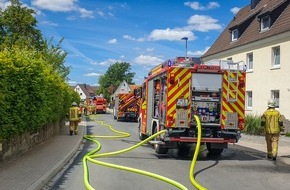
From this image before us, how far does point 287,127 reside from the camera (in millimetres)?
23672

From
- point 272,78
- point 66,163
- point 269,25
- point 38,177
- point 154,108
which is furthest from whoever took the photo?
point 269,25

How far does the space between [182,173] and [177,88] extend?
330 cm

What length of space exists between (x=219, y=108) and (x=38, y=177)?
251 inches

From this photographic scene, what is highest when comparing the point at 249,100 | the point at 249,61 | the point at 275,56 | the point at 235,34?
the point at 235,34

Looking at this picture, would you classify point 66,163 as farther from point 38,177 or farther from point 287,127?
point 287,127

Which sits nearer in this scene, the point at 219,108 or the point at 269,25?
the point at 219,108

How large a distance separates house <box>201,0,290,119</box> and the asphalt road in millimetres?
13311

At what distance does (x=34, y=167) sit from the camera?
32.3 ft

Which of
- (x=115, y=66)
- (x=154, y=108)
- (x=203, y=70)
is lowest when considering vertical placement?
(x=154, y=108)

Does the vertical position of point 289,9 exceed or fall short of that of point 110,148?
it exceeds it

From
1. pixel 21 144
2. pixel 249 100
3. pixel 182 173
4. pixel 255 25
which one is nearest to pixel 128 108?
pixel 249 100

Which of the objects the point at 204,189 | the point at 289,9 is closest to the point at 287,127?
the point at 289,9

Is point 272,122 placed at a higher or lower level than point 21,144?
higher

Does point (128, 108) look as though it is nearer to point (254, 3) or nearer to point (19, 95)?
point (254, 3)
